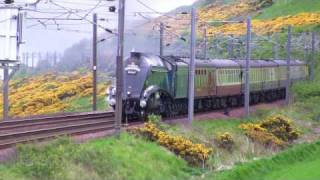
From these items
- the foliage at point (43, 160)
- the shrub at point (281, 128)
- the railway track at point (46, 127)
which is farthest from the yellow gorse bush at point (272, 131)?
the foliage at point (43, 160)

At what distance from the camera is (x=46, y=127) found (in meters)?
28.9

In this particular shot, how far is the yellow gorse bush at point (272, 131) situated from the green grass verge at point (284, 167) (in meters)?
1.50

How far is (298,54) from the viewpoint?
258ft

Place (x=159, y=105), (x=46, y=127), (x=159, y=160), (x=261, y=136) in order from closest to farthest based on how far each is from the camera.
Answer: (x=159, y=160)
(x=46, y=127)
(x=159, y=105)
(x=261, y=136)

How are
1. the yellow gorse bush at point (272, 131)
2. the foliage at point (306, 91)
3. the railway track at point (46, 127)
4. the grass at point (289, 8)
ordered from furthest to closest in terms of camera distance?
the grass at point (289, 8) < the foliage at point (306, 91) < the yellow gorse bush at point (272, 131) < the railway track at point (46, 127)

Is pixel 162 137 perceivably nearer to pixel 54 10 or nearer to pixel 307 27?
pixel 54 10

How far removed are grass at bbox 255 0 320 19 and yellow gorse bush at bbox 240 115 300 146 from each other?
59044 mm

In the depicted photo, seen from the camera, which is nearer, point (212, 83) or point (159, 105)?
point (159, 105)

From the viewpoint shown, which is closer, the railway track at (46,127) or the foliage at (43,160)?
the foliage at (43,160)

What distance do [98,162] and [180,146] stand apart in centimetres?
620

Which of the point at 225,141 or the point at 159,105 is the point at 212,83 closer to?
the point at 159,105

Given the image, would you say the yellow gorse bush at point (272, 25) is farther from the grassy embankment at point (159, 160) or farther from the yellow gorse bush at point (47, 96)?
the grassy embankment at point (159, 160)

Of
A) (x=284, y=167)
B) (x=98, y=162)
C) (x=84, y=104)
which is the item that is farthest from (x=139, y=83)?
(x=84, y=104)

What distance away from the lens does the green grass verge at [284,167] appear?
2658 cm
